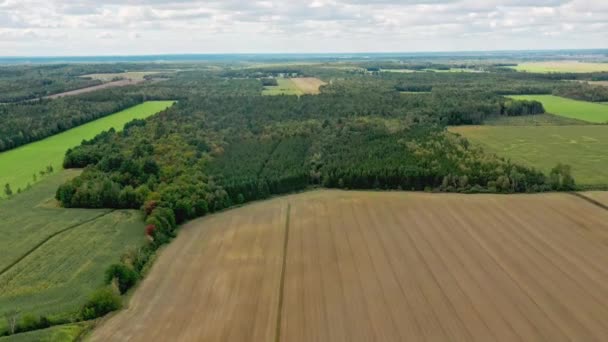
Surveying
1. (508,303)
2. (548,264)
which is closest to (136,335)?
(508,303)

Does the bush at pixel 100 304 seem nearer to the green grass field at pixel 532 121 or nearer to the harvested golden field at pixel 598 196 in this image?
the harvested golden field at pixel 598 196

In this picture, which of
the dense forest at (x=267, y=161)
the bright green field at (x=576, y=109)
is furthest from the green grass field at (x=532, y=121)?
the bright green field at (x=576, y=109)

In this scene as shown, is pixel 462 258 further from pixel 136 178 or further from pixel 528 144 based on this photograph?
pixel 528 144

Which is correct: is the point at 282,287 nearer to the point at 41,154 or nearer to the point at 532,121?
the point at 41,154

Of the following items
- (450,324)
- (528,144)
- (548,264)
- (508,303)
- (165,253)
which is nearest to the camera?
(450,324)

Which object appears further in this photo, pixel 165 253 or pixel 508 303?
pixel 165 253

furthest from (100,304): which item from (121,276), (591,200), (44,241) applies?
(591,200)
